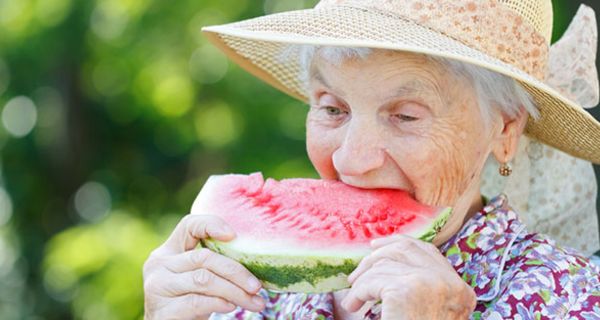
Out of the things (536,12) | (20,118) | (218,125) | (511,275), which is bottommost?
(20,118)

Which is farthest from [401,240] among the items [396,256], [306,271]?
[306,271]

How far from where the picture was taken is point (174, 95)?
22.6ft

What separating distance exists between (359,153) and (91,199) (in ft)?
18.1

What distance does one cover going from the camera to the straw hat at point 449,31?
245 cm

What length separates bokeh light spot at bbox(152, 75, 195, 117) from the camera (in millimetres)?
A: 6871

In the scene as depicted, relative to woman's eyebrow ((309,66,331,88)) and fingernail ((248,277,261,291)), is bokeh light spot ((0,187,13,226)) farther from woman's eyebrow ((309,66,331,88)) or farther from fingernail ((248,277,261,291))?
fingernail ((248,277,261,291))

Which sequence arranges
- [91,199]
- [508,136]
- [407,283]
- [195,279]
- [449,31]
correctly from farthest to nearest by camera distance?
[91,199] < [508,136] < [449,31] < [195,279] < [407,283]

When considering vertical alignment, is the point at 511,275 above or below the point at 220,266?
below

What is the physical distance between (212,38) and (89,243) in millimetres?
3565

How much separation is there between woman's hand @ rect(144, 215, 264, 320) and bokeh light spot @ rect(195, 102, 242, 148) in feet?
14.3

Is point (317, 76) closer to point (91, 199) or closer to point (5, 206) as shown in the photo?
point (91, 199)

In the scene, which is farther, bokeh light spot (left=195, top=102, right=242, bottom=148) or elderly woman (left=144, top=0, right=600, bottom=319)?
bokeh light spot (left=195, top=102, right=242, bottom=148)

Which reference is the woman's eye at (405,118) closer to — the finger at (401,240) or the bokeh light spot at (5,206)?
the finger at (401,240)

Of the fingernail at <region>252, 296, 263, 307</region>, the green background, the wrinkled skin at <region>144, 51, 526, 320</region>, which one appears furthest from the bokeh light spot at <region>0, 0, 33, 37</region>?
the fingernail at <region>252, 296, 263, 307</region>
